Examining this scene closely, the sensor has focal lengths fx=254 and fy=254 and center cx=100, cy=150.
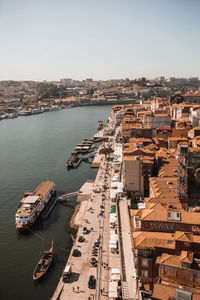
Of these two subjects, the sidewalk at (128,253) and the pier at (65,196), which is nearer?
the sidewalk at (128,253)

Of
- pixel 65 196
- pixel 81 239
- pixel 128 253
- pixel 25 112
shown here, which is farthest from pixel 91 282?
pixel 25 112

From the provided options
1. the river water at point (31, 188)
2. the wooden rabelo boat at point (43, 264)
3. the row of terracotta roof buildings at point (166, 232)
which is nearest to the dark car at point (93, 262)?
the river water at point (31, 188)

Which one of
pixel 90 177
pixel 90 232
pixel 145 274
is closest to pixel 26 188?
pixel 90 177

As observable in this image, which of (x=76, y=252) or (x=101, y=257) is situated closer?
(x=101, y=257)

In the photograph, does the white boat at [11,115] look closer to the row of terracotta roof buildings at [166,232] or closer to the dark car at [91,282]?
the row of terracotta roof buildings at [166,232]

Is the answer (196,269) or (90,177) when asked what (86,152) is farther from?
(196,269)

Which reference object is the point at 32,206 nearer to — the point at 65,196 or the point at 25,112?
the point at 65,196
